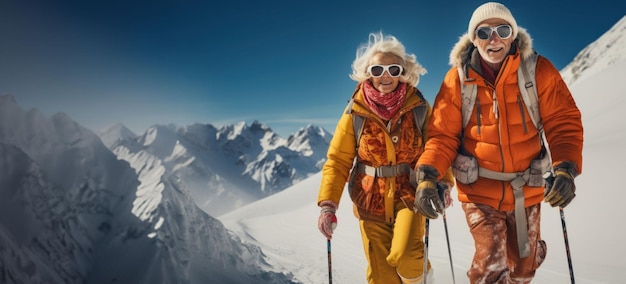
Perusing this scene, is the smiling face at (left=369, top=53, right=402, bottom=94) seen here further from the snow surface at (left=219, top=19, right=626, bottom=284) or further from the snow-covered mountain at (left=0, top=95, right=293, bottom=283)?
the snow-covered mountain at (left=0, top=95, right=293, bottom=283)

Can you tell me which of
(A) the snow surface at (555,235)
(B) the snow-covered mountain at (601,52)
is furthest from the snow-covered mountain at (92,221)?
(B) the snow-covered mountain at (601,52)

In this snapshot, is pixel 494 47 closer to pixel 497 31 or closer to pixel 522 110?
pixel 497 31

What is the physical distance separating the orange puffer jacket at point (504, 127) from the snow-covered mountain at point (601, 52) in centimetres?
10997

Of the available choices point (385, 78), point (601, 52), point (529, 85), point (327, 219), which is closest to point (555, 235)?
point (529, 85)

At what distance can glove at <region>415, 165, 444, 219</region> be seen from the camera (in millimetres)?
3117

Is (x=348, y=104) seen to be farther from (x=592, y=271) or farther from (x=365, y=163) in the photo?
(x=592, y=271)

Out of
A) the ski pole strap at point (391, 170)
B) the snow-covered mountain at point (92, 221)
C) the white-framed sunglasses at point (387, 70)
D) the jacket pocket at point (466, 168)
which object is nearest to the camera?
the jacket pocket at point (466, 168)

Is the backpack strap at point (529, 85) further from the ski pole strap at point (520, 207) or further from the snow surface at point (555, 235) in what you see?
the snow surface at point (555, 235)


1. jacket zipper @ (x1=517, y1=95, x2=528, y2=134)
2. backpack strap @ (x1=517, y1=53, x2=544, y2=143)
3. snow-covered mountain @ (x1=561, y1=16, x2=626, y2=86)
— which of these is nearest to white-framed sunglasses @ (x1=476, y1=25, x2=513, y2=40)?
backpack strap @ (x1=517, y1=53, x2=544, y2=143)

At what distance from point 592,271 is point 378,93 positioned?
6895mm

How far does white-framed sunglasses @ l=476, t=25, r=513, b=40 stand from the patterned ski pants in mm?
1493

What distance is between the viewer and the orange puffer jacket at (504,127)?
315 centimetres

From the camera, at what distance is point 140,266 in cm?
1119

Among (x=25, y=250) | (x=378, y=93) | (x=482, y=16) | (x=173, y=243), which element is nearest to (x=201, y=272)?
(x=173, y=243)
